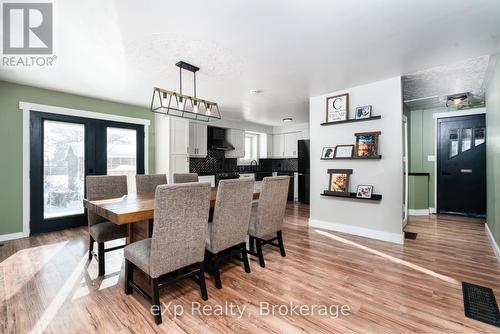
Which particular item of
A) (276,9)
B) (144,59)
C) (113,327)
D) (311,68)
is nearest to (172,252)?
(113,327)

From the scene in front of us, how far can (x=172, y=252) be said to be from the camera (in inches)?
65.9

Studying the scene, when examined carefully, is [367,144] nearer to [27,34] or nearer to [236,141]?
[236,141]

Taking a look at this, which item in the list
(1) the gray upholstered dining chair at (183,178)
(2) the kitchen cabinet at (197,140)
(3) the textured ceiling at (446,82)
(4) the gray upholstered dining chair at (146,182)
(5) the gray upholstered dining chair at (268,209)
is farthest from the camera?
(2) the kitchen cabinet at (197,140)

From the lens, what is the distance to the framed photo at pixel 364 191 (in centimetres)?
336

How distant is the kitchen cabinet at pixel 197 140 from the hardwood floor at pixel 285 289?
2.82 m

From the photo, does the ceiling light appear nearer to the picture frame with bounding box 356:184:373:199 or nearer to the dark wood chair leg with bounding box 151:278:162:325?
the picture frame with bounding box 356:184:373:199

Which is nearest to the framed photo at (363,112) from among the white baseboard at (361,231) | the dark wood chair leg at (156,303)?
the white baseboard at (361,231)

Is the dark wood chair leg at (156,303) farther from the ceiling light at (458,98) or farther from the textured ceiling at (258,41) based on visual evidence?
the ceiling light at (458,98)

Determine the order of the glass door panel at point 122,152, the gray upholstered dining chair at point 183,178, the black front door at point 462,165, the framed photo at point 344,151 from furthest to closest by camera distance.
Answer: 1. the black front door at point 462,165
2. the glass door panel at point 122,152
3. the framed photo at point 344,151
4. the gray upholstered dining chair at point 183,178

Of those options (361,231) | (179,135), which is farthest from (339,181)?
(179,135)

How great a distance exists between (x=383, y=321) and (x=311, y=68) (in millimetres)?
2639

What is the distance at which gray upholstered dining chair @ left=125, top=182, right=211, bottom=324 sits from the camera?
5.10 ft

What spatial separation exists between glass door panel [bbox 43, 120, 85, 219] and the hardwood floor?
785mm

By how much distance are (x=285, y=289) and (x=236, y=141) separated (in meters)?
4.73
